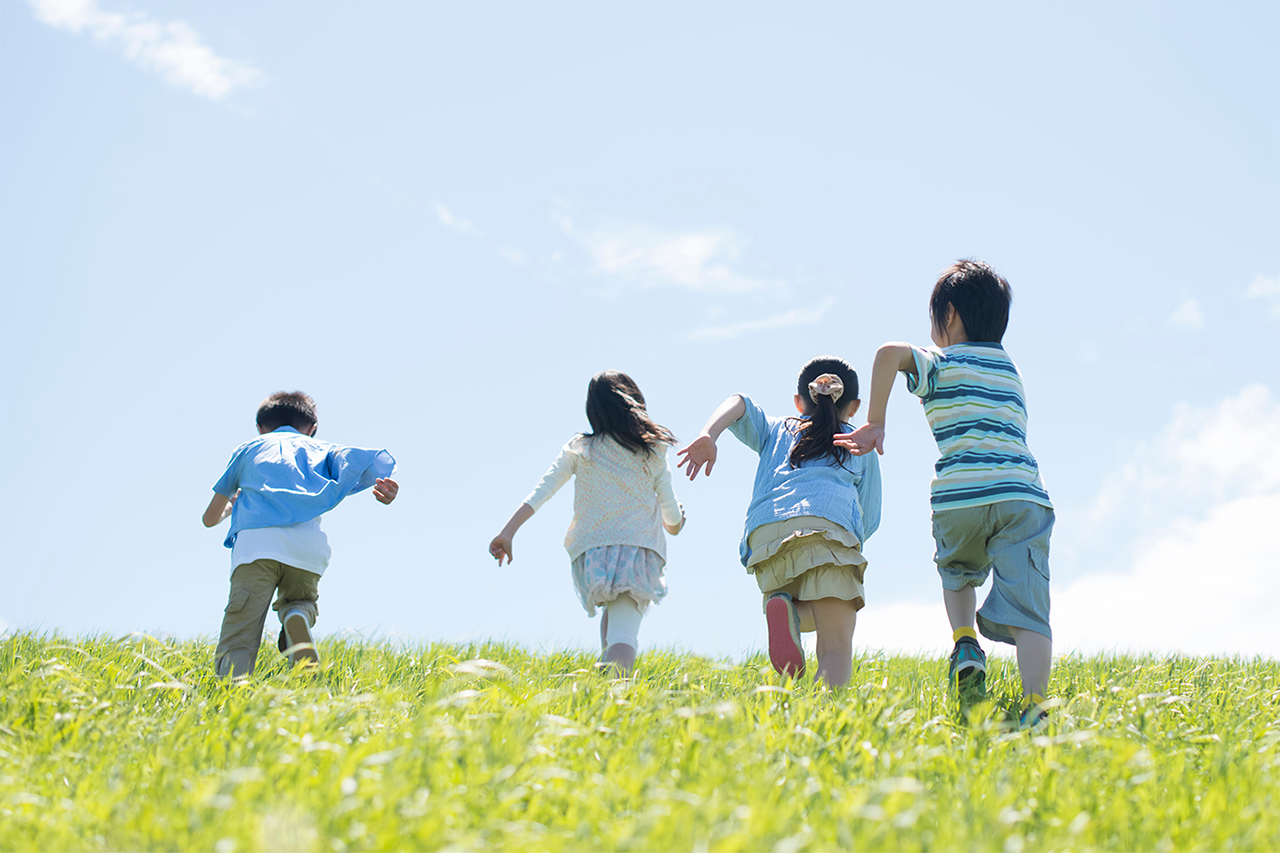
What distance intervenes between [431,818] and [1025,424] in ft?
12.2

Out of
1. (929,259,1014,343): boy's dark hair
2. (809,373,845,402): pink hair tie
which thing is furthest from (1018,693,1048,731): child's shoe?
(809,373,845,402): pink hair tie

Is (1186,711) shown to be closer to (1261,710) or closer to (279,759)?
(1261,710)

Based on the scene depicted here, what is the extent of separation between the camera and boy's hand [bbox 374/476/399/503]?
599 cm

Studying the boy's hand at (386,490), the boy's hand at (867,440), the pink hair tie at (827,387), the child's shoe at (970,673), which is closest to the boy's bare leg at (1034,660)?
the child's shoe at (970,673)

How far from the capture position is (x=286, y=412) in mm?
6719

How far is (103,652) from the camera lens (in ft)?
18.5

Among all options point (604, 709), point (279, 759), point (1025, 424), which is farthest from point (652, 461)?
point (279, 759)

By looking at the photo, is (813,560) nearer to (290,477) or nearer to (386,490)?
(386,490)

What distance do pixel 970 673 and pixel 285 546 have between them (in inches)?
156

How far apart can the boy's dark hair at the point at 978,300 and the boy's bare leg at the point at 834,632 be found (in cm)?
161

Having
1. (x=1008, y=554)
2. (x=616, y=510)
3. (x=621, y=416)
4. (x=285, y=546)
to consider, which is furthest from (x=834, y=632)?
(x=285, y=546)

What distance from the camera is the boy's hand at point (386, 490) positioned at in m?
5.99

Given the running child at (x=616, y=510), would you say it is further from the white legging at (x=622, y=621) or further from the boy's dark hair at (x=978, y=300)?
the boy's dark hair at (x=978, y=300)

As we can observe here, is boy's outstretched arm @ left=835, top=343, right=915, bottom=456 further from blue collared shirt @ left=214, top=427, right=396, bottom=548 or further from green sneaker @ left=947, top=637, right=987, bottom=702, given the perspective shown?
blue collared shirt @ left=214, top=427, right=396, bottom=548
